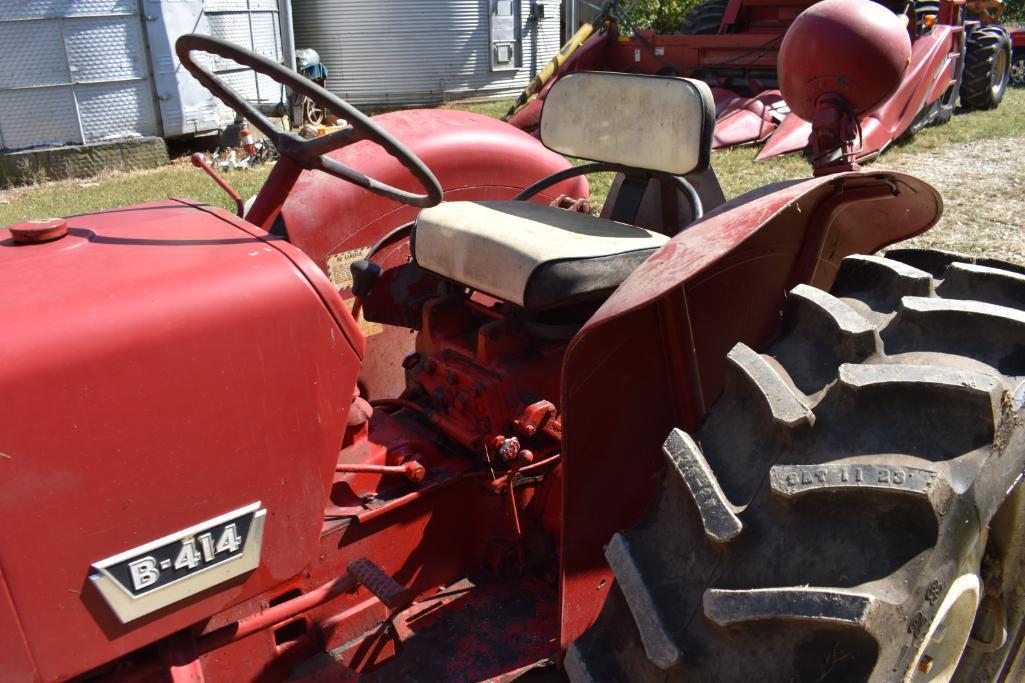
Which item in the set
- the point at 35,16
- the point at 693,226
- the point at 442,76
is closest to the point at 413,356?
the point at 693,226

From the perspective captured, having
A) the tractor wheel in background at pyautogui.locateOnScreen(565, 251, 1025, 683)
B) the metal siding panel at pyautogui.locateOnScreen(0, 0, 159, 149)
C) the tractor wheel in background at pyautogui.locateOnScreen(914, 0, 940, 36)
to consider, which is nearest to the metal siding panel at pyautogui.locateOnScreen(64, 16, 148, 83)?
the metal siding panel at pyautogui.locateOnScreen(0, 0, 159, 149)

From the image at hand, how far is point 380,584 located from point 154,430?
553mm

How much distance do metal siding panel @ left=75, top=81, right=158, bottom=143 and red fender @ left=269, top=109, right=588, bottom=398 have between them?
7.92 m

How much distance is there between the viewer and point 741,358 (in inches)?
58.2

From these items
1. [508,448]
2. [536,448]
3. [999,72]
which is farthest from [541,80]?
[508,448]

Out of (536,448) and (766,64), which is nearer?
(536,448)

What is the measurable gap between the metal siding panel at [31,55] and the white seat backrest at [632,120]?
793 cm

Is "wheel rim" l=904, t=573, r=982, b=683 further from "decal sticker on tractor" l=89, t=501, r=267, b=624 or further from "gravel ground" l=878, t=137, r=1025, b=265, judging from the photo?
"gravel ground" l=878, t=137, r=1025, b=265

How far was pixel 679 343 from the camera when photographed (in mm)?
1736

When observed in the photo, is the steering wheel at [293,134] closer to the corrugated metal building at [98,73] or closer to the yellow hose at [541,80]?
the yellow hose at [541,80]

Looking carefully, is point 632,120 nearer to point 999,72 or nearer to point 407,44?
point 999,72

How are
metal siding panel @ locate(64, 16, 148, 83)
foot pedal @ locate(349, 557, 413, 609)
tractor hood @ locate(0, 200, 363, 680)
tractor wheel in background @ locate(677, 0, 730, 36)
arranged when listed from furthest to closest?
tractor wheel in background @ locate(677, 0, 730, 36)
metal siding panel @ locate(64, 16, 148, 83)
foot pedal @ locate(349, 557, 413, 609)
tractor hood @ locate(0, 200, 363, 680)

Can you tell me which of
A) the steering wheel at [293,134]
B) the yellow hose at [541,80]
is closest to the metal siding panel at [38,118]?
the yellow hose at [541,80]

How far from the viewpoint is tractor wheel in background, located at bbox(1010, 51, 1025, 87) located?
1289 centimetres
